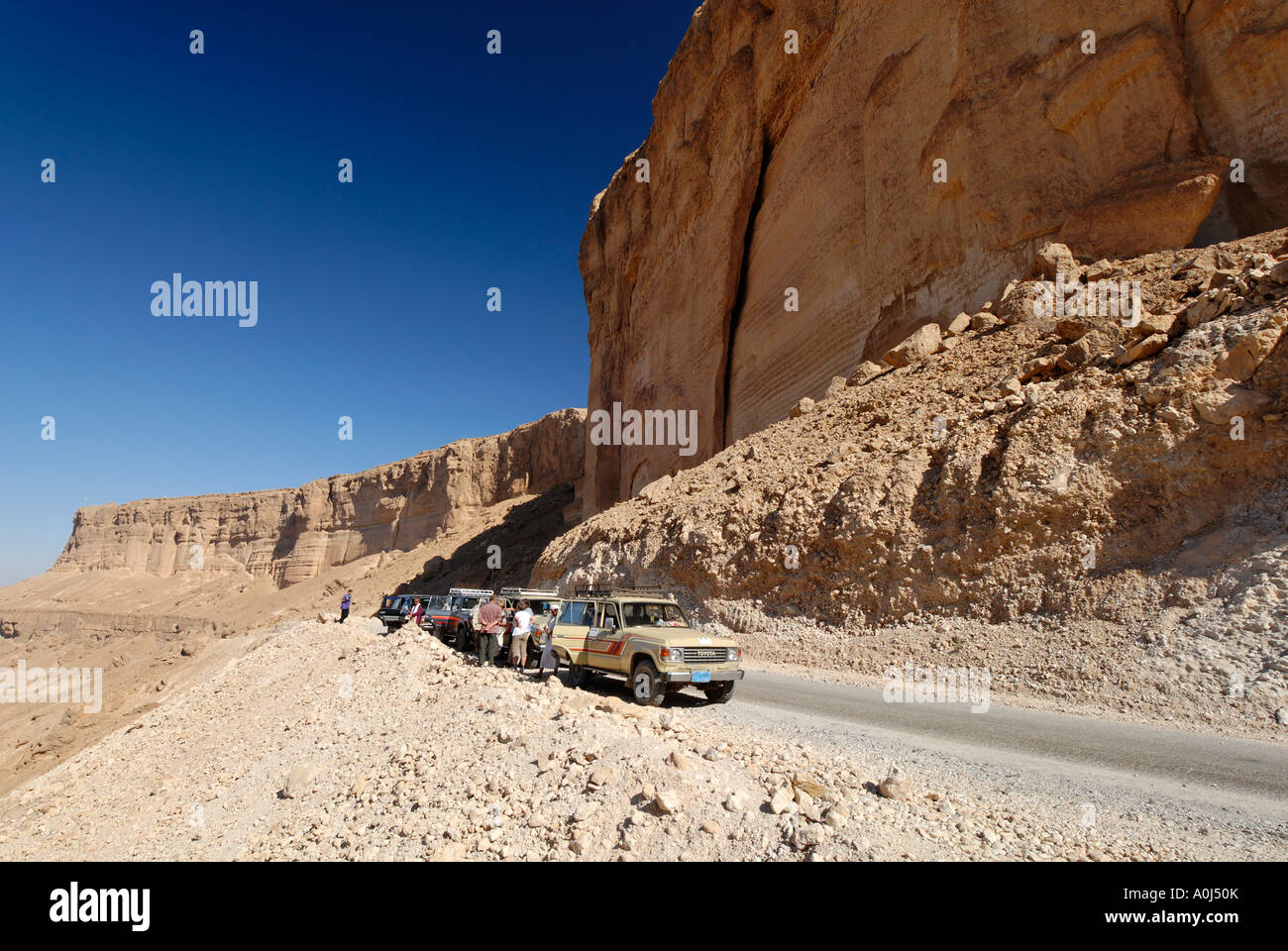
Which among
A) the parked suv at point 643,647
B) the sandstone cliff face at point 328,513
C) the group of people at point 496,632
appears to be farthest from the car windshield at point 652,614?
the sandstone cliff face at point 328,513

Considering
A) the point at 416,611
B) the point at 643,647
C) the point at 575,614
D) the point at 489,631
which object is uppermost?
the point at 575,614

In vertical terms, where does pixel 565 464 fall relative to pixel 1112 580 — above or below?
above

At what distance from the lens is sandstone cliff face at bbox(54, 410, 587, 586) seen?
68.8 metres

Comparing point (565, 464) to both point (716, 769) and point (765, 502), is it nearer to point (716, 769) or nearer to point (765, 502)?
point (765, 502)

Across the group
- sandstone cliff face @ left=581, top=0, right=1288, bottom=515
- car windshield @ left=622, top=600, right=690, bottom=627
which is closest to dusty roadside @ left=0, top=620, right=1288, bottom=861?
car windshield @ left=622, top=600, right=690, bottom=627

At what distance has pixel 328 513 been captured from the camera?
271 ft

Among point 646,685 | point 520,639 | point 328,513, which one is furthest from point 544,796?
point 328,513

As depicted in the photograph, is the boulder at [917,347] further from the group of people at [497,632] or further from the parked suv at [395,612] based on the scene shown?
the parked suv at [395,612]

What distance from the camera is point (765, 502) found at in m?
17.1

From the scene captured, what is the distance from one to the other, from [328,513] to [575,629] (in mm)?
81662

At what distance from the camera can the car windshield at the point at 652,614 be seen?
10.2m

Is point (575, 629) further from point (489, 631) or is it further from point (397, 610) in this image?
point (397, 610)
